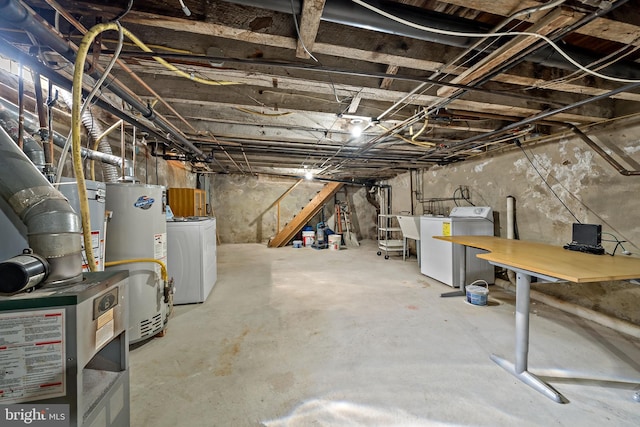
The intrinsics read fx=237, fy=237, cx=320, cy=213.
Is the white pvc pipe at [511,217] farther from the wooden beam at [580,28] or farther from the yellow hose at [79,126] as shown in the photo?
the yellow hose at [79,126]

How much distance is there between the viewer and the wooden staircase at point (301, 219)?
679 cm

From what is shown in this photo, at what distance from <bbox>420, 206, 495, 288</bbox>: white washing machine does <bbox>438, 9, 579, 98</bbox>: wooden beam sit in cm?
226

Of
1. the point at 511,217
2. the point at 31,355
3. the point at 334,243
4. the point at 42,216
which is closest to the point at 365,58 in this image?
the point at 42,216

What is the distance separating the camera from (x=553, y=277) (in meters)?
1.45

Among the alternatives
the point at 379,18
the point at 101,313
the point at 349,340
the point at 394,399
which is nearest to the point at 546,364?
the point at 394,399

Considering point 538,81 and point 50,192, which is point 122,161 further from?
point 538,81

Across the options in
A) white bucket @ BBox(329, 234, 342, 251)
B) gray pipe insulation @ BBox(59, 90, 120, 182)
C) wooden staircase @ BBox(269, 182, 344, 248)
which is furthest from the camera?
wooden staircase @ BBox(269, 182, 344, 248)

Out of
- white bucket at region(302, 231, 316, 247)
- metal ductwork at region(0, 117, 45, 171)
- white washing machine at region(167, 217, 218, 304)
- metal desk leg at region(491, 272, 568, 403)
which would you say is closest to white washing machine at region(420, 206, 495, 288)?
metal desk leg at region(491, 272, 568, 403)

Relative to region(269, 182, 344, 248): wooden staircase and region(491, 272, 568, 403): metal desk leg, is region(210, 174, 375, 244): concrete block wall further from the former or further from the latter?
region(491, 272, 568, 403): metal desk leg

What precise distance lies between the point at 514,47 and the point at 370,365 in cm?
220

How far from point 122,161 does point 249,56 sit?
1.61m

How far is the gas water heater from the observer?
1907 millimetres

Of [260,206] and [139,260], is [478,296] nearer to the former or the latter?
[139,260]

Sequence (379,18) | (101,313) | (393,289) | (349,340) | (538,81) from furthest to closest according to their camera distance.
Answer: (393,289), (349,340), (538,81), (379,18), (101,313)
